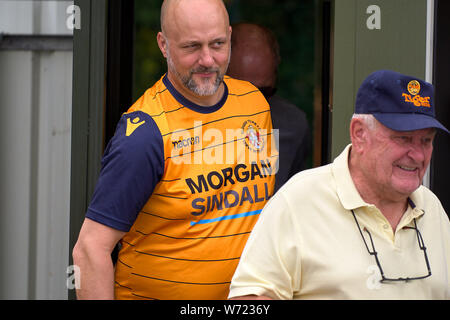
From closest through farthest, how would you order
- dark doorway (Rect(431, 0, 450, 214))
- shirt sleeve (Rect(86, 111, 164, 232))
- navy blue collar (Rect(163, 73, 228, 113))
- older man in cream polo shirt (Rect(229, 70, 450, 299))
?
older man in cream polo shirt (Rect(229, 70, 450, 299)) < shirt sleeve (Rect(86, 111, 164, 232)) < navy blue collar (Rect(163, 73, 228, 113)) < dark doorway (Rect(431, 0, 450, 214))

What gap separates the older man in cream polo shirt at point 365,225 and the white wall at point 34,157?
2302 mm

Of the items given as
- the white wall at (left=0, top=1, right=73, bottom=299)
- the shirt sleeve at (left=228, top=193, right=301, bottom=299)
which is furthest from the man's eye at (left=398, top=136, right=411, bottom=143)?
the white wall at (left=0, top=1, right=73, bottom=299)

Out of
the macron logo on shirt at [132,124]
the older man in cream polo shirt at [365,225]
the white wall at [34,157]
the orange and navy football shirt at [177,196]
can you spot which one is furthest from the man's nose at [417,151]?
the white wall at [34,157]

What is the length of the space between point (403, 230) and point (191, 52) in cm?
103

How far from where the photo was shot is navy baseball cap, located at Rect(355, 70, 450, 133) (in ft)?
6.12

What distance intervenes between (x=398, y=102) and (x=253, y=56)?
4.94 ft

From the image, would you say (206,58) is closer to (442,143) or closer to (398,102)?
(398,102)

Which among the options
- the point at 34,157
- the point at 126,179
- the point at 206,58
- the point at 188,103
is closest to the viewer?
the point at 126,179

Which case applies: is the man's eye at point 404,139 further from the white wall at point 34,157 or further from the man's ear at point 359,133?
the white wall at point 34,157

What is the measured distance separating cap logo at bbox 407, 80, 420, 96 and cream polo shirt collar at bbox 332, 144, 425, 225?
0.86 feet

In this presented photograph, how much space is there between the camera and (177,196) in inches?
92.1

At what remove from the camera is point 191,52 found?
2410 millimetres

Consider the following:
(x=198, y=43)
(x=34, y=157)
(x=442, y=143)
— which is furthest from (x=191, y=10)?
(x=34, y=157)

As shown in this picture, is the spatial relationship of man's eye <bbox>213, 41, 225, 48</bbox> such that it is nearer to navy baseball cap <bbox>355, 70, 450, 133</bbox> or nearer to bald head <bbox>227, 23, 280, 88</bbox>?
navy baseball cap <bbox>355, 70, 450, 133</bbox>
